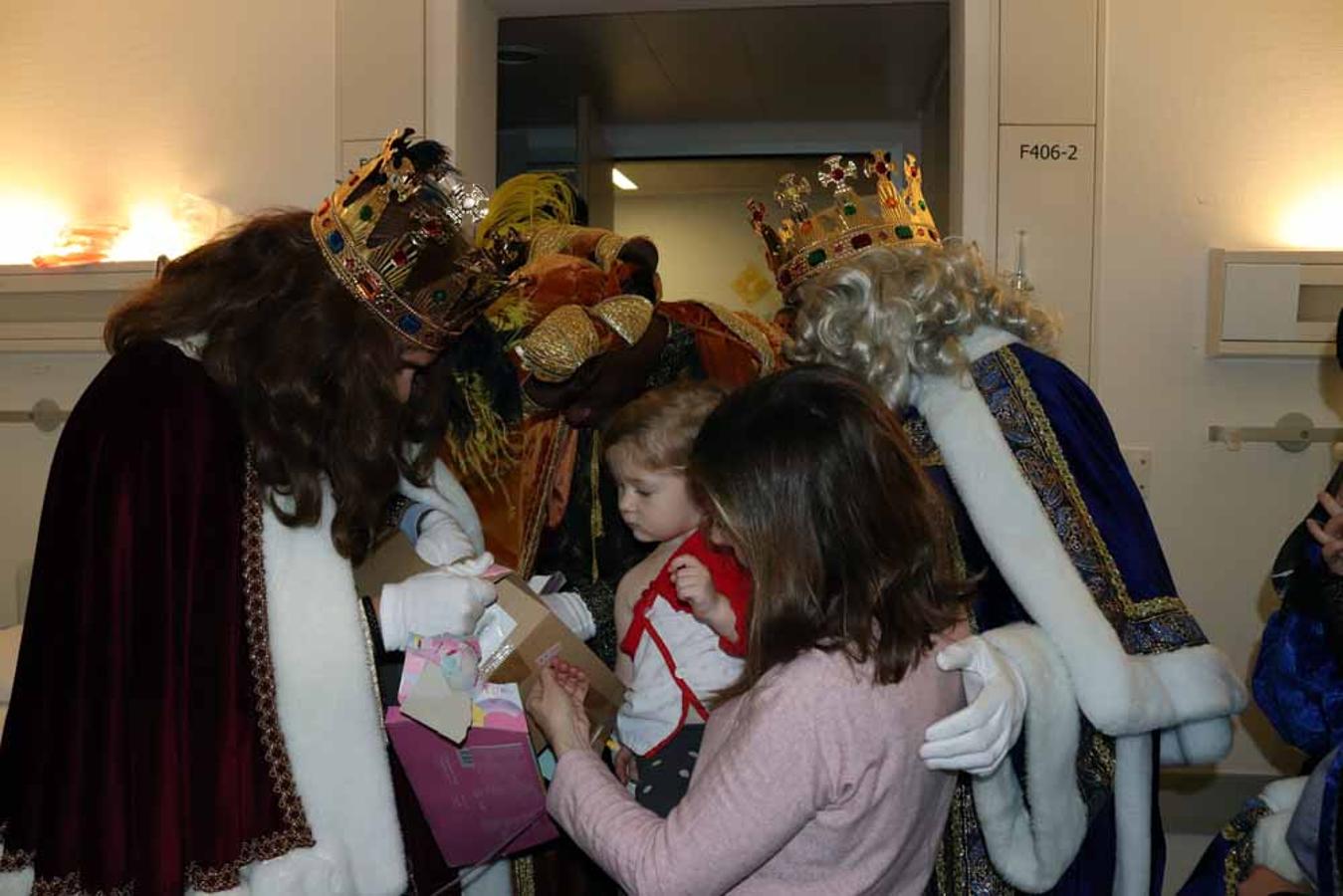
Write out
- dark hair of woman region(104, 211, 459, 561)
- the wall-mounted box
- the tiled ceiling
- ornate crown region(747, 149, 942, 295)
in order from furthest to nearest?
the tiled ceiling
the wall-mounted box
ornate crown region(747, 149, 942, 295)
dark hair of woman region(104, 211, 459, 561)

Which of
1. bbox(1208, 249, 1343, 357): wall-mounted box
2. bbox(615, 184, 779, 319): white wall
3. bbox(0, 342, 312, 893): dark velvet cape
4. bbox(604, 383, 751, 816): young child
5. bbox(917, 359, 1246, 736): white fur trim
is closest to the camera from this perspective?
bbox(0, 342, 312, 893): dark velvet cape

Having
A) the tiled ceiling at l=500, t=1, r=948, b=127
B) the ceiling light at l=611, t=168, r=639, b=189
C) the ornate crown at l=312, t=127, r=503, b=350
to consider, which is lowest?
the ornate crown at l=312, t=127, r=503, b=350

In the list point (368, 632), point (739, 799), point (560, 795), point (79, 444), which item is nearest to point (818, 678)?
point (739, 799)

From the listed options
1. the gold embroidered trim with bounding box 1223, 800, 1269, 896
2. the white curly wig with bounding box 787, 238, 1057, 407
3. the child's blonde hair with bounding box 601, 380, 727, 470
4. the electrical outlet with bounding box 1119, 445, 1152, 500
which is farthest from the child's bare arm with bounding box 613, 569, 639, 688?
the electrical outlet with bounding box 1119, 445, 1152, 500

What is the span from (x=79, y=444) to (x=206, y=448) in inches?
5.6

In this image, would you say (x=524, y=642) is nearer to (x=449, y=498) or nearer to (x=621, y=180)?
(x=449, y=498)

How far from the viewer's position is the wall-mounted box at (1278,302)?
2863 millimetres

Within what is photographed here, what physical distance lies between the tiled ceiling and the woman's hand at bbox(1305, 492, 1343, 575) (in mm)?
2627

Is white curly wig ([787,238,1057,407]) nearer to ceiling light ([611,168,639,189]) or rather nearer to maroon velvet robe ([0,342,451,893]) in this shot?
maroon velvet robe ([0,342,451,893])

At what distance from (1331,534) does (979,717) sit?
723mm

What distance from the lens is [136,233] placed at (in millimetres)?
3289

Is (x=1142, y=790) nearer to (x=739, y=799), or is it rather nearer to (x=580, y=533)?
(x=739, y=799)

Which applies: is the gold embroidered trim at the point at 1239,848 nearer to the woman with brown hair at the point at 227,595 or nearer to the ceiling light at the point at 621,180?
the woman with brown hair at the point at 227,595

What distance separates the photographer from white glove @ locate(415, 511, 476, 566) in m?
1.83
